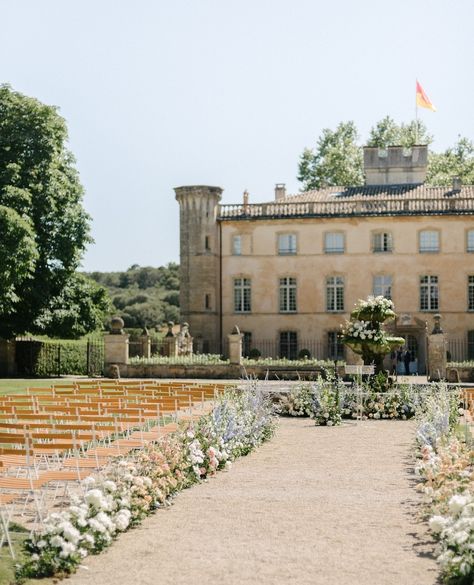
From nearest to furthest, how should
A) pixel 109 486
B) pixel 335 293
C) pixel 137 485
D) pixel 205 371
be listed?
1. pixel 109 486
2. pixel 137 485
3. pixel 205 371
4. pixel 335 293

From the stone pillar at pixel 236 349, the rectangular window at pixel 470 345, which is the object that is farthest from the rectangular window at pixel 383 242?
the stone pillar at pixel 236 349

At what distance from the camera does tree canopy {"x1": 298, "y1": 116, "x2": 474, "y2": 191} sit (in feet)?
199

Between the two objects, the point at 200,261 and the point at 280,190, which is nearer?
the point at 200,261

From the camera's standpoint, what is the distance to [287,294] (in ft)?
153

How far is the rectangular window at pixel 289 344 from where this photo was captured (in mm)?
46125

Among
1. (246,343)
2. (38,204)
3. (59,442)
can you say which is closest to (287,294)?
(246,343)

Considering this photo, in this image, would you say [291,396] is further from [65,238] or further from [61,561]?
[65,238]

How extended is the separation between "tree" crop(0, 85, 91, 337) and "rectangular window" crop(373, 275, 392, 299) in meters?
15.9

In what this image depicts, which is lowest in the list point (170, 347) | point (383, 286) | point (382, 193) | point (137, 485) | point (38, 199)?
point (137, 485)

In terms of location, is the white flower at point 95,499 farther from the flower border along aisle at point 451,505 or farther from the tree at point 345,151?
the tree at point 345,151

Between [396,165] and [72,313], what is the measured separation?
75.2ft

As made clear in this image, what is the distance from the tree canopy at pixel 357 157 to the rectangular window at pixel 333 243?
14834 millimetres

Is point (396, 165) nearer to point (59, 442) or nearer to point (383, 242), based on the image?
point (383, 242)

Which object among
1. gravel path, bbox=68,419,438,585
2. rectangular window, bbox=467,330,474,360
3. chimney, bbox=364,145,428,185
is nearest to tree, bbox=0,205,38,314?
gravel path, bbox=68,419,438,585
